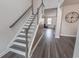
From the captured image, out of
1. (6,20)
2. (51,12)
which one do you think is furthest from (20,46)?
(51,12)

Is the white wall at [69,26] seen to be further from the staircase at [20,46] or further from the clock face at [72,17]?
the staircase at [20,46]

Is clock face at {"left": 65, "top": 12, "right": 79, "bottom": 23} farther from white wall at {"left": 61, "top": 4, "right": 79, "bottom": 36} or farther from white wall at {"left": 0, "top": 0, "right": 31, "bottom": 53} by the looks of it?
white wall at {"left": 0, "top": 0, "right": 31, "bottom": 53}

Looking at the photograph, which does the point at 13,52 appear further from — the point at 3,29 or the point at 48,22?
the point at 48,22

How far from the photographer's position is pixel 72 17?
5207mm

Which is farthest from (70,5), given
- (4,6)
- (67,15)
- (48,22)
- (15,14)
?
(48,22)

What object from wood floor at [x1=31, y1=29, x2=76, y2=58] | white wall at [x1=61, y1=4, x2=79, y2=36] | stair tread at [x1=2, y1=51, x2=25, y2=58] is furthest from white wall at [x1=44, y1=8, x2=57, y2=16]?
stair tread at [x1=2, y1=51, x2=25, y2=58]

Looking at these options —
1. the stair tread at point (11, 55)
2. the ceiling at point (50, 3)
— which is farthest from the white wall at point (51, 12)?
the stair tread at point (11, 55)

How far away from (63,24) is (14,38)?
412cm

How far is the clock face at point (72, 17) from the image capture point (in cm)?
511

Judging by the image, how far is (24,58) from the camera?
233 cm

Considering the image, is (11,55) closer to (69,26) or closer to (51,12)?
(69,26)

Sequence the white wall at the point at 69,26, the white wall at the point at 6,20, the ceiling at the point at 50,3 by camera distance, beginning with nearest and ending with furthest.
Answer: the white wall at the point at 6,20 → the white wall at the point at 69,26 → the ceiling at the point at 50,3

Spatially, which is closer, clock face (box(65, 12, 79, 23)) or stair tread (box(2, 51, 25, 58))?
stair tread (box(2, 51, 25, 58))

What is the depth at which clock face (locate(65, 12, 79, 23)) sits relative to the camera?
511 cm
